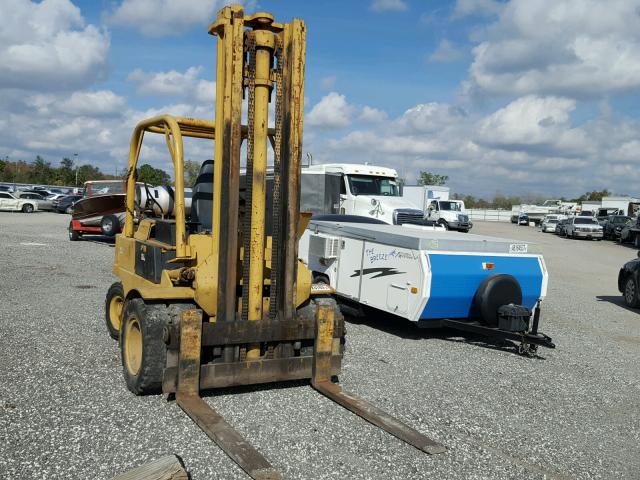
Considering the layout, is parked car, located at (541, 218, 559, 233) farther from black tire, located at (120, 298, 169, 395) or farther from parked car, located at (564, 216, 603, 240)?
black tire, located at (120, 298, 169, 395)

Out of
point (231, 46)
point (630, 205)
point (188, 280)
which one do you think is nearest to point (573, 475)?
point (188, 280)

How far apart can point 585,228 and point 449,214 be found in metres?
10.5

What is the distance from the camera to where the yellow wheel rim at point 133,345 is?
5.71 metres

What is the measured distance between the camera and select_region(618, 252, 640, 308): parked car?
45.0 feet

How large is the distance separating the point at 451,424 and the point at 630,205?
2350 inches

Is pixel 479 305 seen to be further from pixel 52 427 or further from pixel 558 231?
pixel 558 231

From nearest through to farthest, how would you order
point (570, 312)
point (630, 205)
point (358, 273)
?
point (358, 273) < point (570, 312) < point (630, 205)

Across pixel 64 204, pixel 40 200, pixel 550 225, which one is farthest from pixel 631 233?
pixel 40 200

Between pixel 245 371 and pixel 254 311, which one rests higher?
pixel 254 311

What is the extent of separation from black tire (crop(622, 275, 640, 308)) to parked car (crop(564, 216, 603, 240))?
30316mm

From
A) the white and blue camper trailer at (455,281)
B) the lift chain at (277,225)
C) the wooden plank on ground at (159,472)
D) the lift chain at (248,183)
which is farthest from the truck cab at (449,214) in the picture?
the wooden plank on ground at (159,472)

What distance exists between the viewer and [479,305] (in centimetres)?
819

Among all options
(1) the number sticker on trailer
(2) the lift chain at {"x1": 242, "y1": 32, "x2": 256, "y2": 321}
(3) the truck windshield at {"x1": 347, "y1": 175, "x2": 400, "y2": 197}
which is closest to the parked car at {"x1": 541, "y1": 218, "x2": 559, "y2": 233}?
(3) the truck windshield at {"x1": 347, "y1": 175, "x2": 400, "y2": 197}

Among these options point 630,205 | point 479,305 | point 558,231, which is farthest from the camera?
point 630,205
